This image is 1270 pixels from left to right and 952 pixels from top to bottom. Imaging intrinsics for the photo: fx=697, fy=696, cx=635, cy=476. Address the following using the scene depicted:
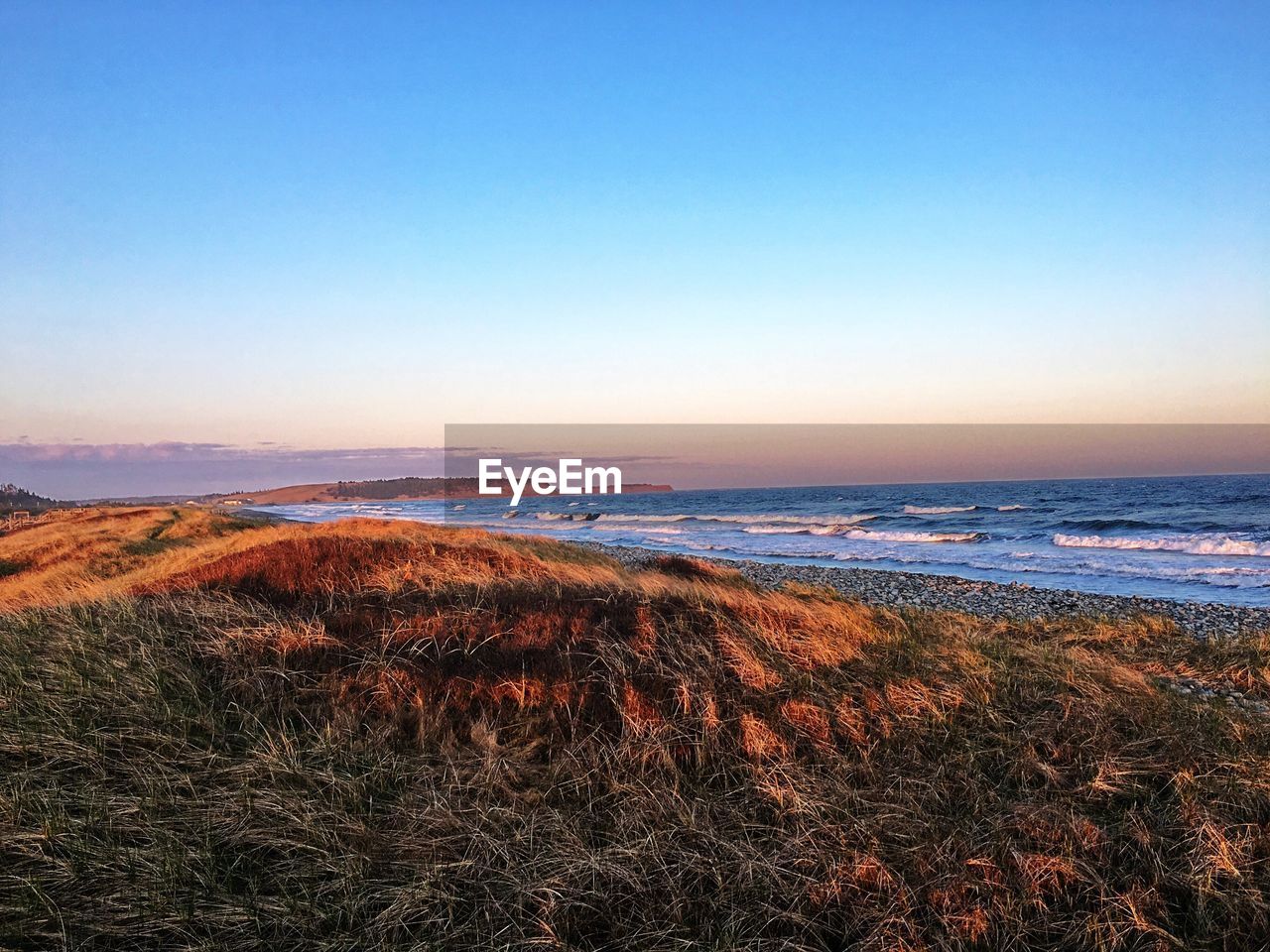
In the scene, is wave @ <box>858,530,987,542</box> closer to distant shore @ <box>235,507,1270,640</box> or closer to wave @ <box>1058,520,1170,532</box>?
wave @ <box>1058,520,1170,532</box>

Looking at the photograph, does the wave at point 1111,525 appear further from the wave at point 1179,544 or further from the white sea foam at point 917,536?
the white sea foam at point 917,536

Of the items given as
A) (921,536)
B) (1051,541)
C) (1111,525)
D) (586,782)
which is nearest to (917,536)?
(921,536)

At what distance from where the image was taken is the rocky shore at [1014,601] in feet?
53.2

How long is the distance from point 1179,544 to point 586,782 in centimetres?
3848

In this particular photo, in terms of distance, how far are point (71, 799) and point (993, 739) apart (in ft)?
24.7

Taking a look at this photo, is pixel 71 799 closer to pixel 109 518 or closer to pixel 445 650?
pixel 445 650

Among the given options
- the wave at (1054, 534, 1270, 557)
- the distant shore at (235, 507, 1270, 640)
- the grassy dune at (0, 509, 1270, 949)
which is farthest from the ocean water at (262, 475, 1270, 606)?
the grassy dune at (0, 509, 1270, 949)

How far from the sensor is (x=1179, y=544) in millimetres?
33469

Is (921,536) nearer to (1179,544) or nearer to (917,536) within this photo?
(917,536)

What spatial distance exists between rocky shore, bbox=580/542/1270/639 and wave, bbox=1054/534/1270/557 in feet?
47.9

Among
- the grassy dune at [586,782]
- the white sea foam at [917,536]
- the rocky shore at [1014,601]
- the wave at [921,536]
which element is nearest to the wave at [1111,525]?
the wave at [921,536]

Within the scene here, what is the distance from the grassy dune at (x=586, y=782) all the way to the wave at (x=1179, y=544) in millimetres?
27275

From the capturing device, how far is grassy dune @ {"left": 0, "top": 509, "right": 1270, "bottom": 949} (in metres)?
Result: 4.02

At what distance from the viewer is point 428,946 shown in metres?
3.70
